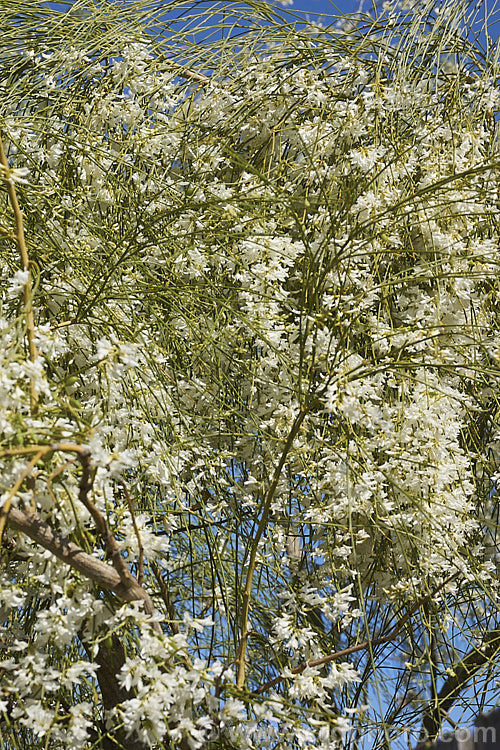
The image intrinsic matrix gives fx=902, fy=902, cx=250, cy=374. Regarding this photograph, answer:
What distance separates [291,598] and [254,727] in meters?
0.21

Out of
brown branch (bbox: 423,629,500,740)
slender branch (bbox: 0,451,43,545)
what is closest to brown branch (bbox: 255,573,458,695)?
brown branch (bbox: 423,629,500,740)

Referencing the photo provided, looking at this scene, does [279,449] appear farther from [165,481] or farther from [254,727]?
[254,727]

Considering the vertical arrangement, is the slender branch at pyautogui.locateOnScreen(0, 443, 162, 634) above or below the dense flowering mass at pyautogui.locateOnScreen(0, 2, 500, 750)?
below

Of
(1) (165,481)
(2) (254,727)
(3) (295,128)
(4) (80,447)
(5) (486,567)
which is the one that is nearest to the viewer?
(4) (80,447)

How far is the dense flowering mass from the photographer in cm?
100

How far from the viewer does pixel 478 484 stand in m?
1.60

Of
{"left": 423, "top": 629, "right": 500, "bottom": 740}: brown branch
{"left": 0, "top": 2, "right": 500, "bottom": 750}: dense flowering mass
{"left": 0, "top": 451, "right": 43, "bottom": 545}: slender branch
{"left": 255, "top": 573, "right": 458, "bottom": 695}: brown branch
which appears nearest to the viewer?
{"left": 0, "top": 451, "right": 43, "bottom": 545}: slender branch

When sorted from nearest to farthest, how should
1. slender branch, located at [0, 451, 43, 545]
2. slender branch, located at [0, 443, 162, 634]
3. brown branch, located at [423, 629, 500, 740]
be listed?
slender branch, located at [0, 451, 43, 545] → slender branch, located at [0, 443, 162, 634] → brown branch, located at [423, 629, 500, 740]

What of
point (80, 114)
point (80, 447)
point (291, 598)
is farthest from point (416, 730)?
point (80, 114)

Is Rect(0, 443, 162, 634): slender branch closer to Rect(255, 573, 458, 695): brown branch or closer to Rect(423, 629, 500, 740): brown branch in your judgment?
Rect(255, 573, 458, 695): brown branch

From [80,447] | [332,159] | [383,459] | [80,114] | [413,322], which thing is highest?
[80,114]

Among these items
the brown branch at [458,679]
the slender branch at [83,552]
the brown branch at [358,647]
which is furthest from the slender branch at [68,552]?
the brown branch at [458,679]

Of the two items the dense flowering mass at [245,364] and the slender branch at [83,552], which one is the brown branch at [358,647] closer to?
the dense flowering mass at [245,364]

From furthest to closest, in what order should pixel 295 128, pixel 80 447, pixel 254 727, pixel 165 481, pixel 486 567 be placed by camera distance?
1. pixel 295 128
2. pixel 486 567
3. pixel 165 481
4. pixel 254 727
5. pixel 80 447
